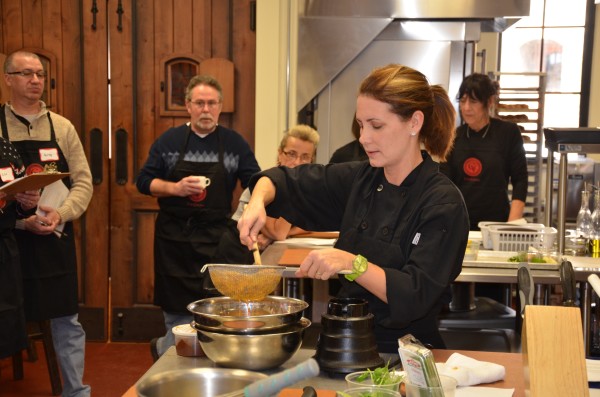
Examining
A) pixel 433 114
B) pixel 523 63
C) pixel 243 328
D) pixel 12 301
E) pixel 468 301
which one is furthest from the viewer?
pixel 523 63

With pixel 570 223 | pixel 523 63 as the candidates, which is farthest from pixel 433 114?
pixel 523 63

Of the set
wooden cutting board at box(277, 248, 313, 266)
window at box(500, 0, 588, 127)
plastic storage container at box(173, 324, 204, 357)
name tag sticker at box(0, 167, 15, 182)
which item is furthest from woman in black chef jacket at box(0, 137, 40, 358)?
window at box(500, 0, 588, 127)

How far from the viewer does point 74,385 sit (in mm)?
4043

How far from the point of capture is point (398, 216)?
228cm

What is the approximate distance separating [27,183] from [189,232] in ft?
3.54

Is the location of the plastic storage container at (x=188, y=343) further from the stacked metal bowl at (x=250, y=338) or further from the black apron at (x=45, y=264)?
the black apron at (x=45, y=264)

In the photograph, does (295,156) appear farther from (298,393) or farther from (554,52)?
(554,52)

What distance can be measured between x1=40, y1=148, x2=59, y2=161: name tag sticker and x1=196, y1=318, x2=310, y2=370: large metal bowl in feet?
8.27

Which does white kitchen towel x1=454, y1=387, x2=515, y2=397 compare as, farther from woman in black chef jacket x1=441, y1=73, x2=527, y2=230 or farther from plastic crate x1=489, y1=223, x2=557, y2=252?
woman in black chef jacket x1=441, y1=73, x2=527, y2=230

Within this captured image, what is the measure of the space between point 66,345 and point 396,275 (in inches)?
100

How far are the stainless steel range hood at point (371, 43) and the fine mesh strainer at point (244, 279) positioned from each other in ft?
11.4

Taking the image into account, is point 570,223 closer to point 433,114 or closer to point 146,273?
point 146,273

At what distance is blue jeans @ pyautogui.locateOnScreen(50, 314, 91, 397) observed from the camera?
4.04 meters

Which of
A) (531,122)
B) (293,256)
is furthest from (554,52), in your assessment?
(293,256)
